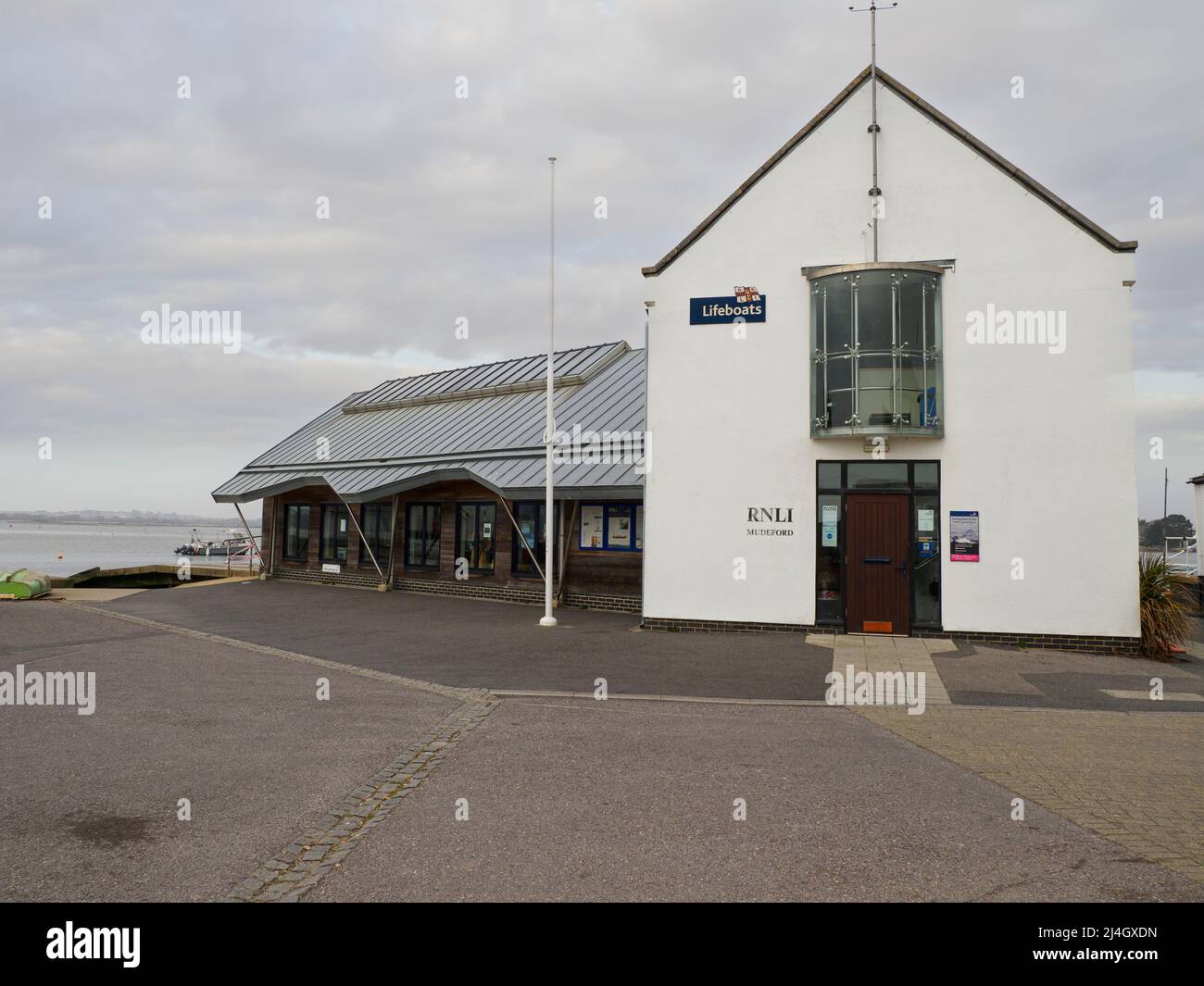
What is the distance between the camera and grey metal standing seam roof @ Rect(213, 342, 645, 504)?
64.3ft

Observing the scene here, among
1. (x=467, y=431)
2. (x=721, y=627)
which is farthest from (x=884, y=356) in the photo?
(x=467, y=431)

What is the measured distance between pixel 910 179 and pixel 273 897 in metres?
14.3

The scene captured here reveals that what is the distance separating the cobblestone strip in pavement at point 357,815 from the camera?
455 cm

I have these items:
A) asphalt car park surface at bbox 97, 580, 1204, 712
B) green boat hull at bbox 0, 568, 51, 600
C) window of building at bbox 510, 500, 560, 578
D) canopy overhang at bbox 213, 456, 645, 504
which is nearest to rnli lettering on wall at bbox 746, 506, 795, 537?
asphalt car park surface at bbox 97, 580, 1204, 712

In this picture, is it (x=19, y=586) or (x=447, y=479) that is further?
(x=19, y=586)

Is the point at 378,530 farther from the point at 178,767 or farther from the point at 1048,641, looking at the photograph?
the point at 178,767

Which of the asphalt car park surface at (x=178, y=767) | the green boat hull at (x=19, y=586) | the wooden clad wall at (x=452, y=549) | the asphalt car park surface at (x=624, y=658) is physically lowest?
the asphalt car park surface at (x=624, y=658)

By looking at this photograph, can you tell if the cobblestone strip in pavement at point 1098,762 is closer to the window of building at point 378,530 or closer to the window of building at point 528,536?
the window of building at point 528,536

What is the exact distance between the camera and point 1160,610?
1352 cm

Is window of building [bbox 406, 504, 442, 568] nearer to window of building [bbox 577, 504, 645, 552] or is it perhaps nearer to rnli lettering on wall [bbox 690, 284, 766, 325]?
window of building [bbox 577, 504, 645, 552]

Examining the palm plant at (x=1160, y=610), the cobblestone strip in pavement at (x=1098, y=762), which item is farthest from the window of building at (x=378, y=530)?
the palm plant at (x=1160, y=610)

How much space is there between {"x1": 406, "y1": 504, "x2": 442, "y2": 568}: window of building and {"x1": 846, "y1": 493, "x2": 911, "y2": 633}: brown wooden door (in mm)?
12132

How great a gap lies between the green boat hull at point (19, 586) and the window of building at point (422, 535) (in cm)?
922

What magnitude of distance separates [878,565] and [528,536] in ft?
29.2
